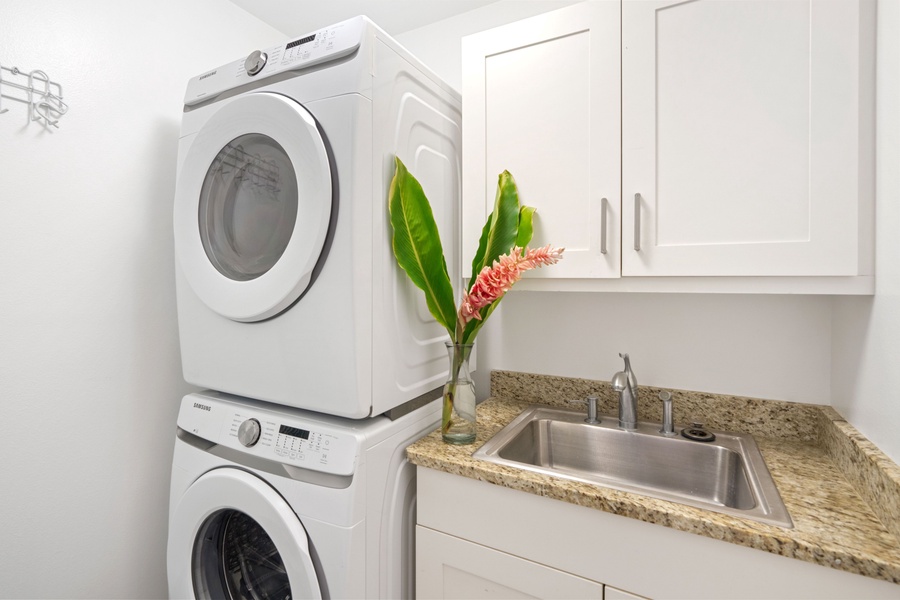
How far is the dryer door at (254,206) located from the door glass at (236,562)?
2.23ft

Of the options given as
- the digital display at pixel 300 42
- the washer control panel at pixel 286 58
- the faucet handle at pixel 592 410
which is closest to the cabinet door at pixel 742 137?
the faucet handle at pixel 592 410

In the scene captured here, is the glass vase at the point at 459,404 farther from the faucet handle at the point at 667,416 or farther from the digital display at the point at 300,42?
the digital display at the point at 300,42

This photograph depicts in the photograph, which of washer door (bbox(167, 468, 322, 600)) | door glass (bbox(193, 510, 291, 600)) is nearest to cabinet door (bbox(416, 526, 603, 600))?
washer door (bbox(167, 468, 322, 600))

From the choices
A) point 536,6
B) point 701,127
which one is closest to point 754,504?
point 701,127

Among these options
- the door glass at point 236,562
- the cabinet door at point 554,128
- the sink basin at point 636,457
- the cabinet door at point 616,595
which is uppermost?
the cabinet door at point 554,128

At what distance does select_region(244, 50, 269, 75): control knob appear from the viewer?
1.19 meters

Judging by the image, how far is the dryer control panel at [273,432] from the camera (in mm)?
1035

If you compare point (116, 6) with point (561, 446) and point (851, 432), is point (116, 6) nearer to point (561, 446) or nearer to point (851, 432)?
point (561, 446)

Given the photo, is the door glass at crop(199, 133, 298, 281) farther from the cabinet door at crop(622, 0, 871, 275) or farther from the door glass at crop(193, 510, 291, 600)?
the cabinet door at crop(622, 0, 871, 275)

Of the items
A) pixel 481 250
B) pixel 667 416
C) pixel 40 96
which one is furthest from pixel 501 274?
pixel 40 96

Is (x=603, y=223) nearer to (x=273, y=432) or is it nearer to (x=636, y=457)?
(x=636, y=457)

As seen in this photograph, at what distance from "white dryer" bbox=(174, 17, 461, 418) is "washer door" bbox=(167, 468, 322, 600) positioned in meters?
0.26

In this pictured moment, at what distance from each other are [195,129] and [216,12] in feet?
2.61

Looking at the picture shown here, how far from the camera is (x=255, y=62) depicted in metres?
1.20
